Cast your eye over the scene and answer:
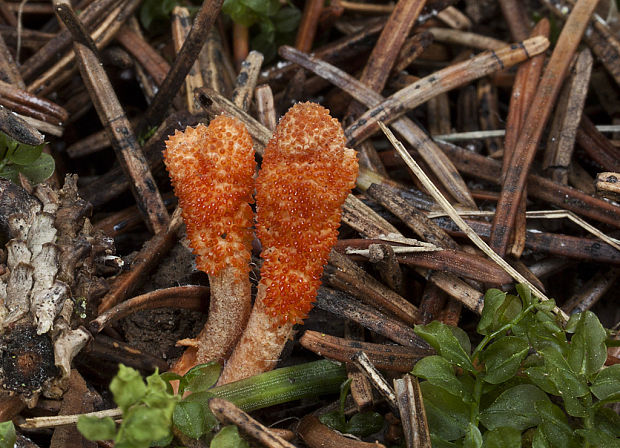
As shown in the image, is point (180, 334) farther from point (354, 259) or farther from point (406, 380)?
point (406, 380)

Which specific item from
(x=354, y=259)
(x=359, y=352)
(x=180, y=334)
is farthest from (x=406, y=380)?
(x=180, y=334)

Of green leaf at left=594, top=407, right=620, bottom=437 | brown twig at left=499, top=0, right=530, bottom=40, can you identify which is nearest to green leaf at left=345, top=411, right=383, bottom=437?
green leaf at left=594, top=407, right=620, bottom=437

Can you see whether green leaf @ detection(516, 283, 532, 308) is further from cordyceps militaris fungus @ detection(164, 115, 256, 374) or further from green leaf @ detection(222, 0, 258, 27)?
green leaf @ detection(222, 0, 258, 27)

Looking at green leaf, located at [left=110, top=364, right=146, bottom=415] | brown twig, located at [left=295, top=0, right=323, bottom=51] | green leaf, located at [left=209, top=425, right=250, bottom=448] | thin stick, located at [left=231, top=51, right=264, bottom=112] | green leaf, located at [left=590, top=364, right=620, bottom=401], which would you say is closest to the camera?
green leaf, located at [left=110, top=364, right=146, bottom=415]

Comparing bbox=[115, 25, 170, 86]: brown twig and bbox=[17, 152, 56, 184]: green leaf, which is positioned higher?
bbox=[115, 25, 170, 86]: brown twig

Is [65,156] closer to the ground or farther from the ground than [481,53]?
closer to the ground

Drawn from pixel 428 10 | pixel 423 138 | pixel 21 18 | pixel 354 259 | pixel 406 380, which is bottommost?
pixel 406 380

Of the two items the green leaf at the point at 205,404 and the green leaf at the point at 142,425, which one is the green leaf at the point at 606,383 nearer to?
the green leaf at the point at 205,404
